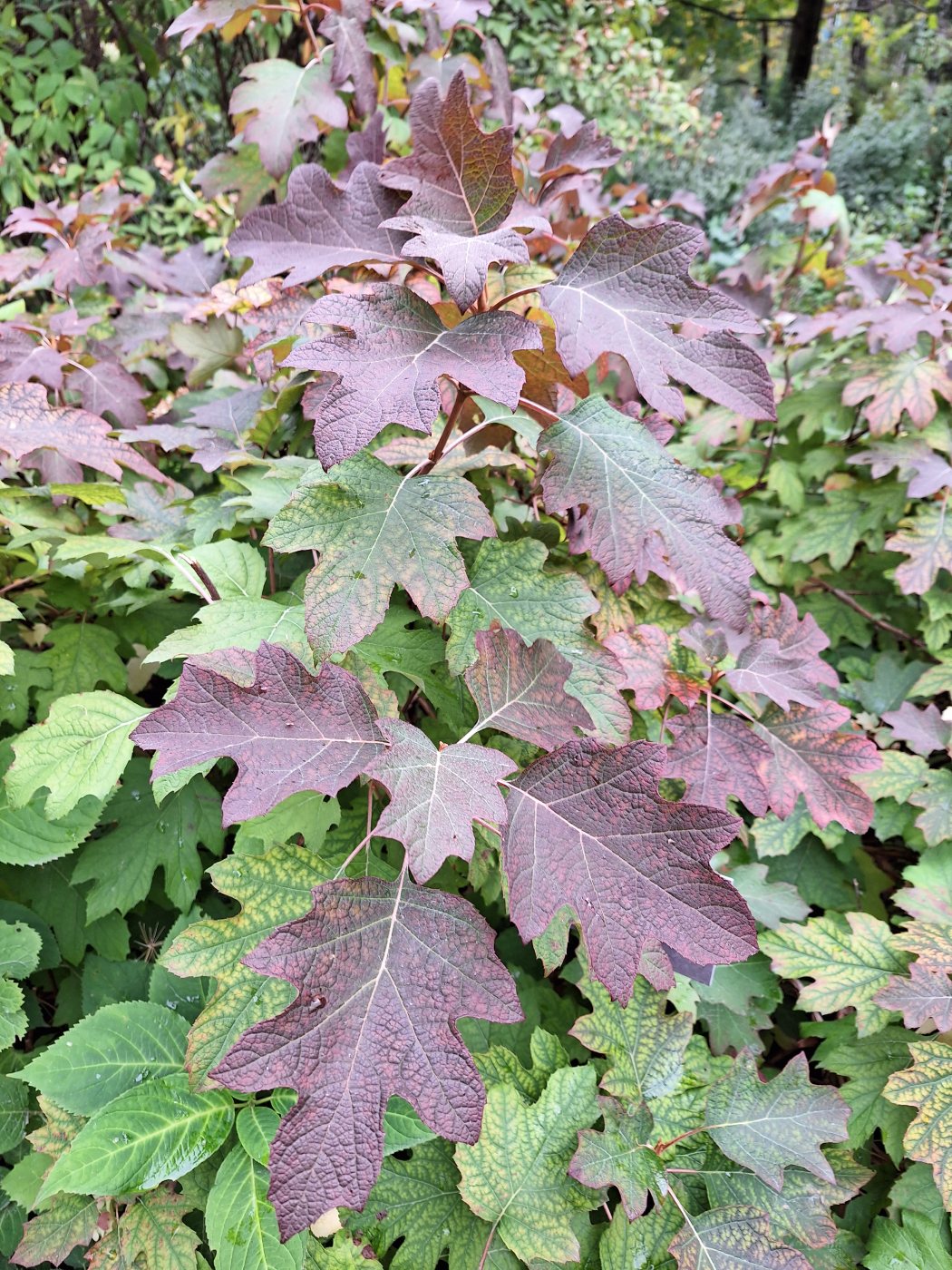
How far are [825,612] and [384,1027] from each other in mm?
1765

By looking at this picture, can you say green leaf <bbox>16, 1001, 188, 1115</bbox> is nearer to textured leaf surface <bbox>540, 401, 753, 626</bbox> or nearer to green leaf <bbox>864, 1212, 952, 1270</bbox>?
textured leaf surface <bbox>540, 401, 753, 626</bbox>

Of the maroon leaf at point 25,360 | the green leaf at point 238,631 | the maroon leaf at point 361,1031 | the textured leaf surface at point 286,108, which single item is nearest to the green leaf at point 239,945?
the maroon leaf at point 361,1031

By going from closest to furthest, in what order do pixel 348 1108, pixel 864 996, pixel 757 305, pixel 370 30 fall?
pixel 348 1108 → pixel 864 996 → pixel 370 30 → pixel 757 305

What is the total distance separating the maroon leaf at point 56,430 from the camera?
123 centimetres

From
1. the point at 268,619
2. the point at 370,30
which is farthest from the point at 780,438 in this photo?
the point at 268,619

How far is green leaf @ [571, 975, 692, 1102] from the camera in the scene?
121cm

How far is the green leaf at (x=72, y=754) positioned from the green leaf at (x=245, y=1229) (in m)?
0.52

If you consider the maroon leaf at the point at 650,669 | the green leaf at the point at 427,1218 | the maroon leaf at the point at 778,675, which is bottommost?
the green leaf at the point at 427,1218

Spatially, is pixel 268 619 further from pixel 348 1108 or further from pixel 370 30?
pixel 370 30

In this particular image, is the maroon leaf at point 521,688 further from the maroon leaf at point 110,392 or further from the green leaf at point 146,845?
the maroon leaf at point 110,392

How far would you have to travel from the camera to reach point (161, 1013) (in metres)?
1.14

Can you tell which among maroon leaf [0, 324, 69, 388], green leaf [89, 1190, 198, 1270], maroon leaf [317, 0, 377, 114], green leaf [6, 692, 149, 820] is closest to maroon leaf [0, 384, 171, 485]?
maroon leaf [0, 324, 69, 388]

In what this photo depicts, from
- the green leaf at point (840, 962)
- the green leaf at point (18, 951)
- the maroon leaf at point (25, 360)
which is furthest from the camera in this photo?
the maroon leaf at point (25, 360)

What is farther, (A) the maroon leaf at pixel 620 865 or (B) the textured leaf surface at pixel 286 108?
(B) the textured leaf surface at pixel 286 108
